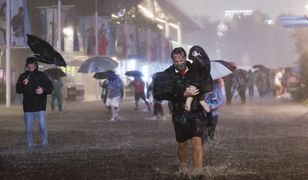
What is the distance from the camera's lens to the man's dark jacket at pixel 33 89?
1054 cm

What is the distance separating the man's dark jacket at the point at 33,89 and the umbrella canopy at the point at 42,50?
839mm

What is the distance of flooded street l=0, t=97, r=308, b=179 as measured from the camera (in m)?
7.46

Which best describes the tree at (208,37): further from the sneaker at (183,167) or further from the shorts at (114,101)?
the sneaker at (183,167)

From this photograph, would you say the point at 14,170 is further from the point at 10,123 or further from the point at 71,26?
the point at 71,26

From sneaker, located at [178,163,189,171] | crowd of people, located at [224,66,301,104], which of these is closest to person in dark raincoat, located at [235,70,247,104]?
crowd of people, located at [224,66,301,104]

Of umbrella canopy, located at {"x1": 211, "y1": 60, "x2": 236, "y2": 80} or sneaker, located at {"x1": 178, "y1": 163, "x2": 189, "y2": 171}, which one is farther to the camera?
umbrella canopy, located at {"x1": 211, "y1": 60, "x2": 236, "y2": 80}

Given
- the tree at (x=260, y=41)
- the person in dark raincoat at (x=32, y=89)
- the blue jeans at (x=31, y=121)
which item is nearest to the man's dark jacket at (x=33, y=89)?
the person in dark raincoat at (x=32, y=89)

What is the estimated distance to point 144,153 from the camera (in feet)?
31.6

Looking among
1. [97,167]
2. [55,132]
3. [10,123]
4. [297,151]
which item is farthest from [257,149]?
[10,123]

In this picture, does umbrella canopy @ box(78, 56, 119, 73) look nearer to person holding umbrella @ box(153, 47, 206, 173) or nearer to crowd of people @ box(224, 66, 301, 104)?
crowd of people @ box(224, 66, 301, 104)

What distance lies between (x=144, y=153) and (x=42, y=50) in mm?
3427

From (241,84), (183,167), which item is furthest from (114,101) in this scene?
(241,84)

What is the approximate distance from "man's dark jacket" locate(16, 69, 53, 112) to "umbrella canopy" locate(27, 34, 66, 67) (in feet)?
2.75

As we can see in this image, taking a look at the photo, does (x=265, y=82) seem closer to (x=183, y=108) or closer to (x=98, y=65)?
(x=98, y=65)
